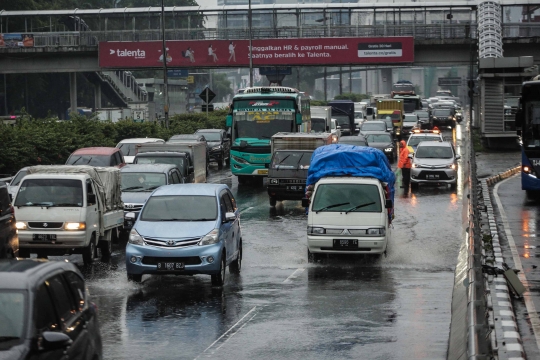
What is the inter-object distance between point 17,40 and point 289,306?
62.1 metres

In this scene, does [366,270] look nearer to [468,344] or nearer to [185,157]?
[468,344]

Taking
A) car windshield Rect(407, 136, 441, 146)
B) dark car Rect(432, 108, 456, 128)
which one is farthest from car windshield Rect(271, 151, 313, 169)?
dark car Rect(432, 108, 456, 128)

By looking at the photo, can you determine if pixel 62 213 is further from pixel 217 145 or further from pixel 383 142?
pixel 383 142

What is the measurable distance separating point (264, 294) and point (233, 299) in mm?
686

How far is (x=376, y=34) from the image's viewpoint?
73.4 meters

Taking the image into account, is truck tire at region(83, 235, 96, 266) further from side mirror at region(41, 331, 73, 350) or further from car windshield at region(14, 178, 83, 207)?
side mirror at region(41, 331, 73, 350)

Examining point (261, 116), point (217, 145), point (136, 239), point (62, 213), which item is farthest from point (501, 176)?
point (136, 239)

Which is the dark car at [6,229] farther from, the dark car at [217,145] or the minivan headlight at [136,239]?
the dark car at [217,145]

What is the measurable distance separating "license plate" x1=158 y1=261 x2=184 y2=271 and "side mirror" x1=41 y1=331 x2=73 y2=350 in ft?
29.2

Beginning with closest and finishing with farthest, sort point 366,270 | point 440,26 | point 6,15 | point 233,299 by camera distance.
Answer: point 233,299 < point 366,270 < point 440,26 < point 6,15

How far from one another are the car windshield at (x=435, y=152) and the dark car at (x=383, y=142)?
10.6m

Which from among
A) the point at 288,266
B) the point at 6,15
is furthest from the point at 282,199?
the point at 6,15

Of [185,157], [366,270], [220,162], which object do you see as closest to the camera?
[366,270]

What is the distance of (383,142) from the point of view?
50.6m
